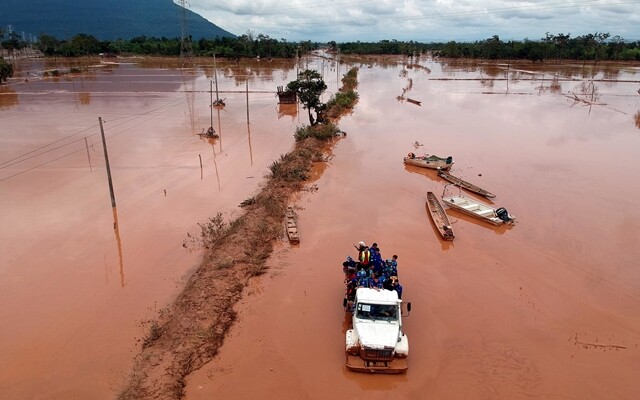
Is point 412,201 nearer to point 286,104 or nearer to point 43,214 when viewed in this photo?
point 43,214

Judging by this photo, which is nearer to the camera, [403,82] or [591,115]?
[591,115]

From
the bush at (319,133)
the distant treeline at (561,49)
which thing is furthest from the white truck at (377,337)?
the distant treeline at (561,49)

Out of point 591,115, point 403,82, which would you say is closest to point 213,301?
point 591,115

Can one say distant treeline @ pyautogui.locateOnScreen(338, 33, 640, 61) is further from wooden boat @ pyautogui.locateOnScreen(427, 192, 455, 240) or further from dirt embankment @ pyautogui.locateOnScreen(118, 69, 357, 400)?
dirt embankment @ pyautogui.locateOnScreen(118, 69, 357, 400)

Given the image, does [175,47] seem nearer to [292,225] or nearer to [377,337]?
[292,225]

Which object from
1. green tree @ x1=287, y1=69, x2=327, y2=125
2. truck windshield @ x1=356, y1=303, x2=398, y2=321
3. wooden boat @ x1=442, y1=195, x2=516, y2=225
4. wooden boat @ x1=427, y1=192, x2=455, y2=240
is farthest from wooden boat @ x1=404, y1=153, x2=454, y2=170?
truck windshield @ x1=356, y1=303, x2=398, y2=321

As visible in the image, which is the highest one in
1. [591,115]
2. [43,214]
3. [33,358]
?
[591,115]
